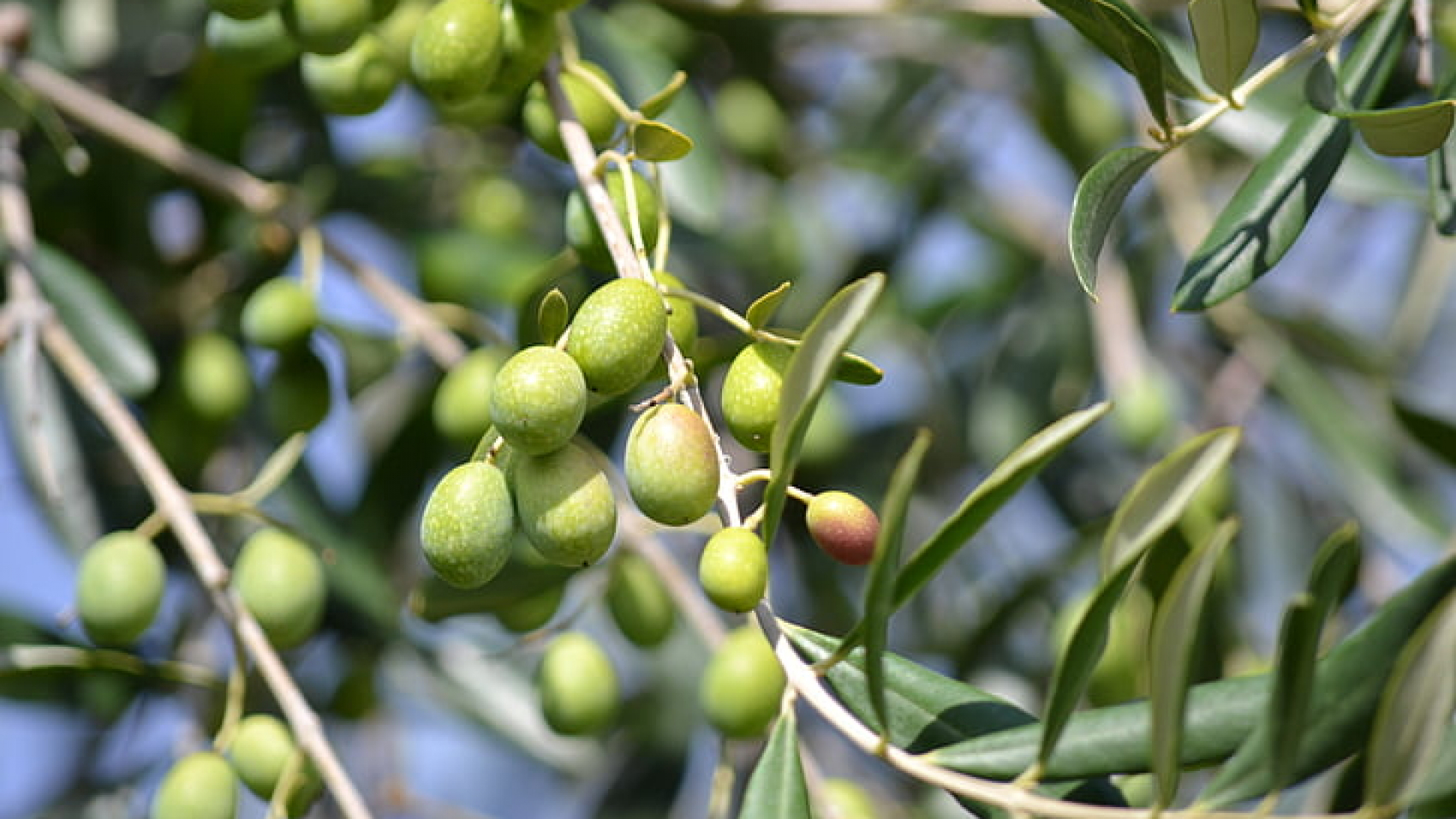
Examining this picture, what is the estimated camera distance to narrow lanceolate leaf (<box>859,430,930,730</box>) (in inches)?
25.2

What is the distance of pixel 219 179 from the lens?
145cm

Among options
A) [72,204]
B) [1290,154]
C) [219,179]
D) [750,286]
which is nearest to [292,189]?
[219,179]

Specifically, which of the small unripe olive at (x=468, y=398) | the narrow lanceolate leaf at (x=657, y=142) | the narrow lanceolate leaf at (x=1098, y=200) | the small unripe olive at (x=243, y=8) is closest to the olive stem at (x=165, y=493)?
the small unripe olive at (x=468, y=398)

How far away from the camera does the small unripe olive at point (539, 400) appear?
73cm

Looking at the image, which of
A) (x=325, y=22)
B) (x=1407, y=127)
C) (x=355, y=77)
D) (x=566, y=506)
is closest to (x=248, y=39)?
(x=355, y=77)

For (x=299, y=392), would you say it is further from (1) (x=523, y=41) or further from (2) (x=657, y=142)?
(2) (x=657, y=142)

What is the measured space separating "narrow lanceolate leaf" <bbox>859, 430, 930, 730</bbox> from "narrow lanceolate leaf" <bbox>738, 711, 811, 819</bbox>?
5cm

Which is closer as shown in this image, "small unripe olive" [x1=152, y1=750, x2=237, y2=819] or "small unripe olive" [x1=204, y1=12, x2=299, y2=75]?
"small unripe olive" [x1=152, y1=750, x2=237, y2=819]

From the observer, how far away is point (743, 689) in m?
1.21

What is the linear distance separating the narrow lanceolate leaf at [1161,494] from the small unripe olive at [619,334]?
0.24 m

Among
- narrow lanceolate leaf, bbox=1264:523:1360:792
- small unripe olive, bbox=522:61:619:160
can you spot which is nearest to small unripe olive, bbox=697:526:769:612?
narrow lanceolate leaf, bbox=1264:523:1360:792

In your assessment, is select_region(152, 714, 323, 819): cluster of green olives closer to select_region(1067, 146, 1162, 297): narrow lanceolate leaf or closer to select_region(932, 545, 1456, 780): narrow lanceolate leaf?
select_region(932, 545, 1456, 780): narrow lanceolate leaf

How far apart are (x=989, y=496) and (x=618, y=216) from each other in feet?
0.98

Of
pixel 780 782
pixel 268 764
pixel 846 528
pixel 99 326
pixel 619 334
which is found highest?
pixel 619 334
